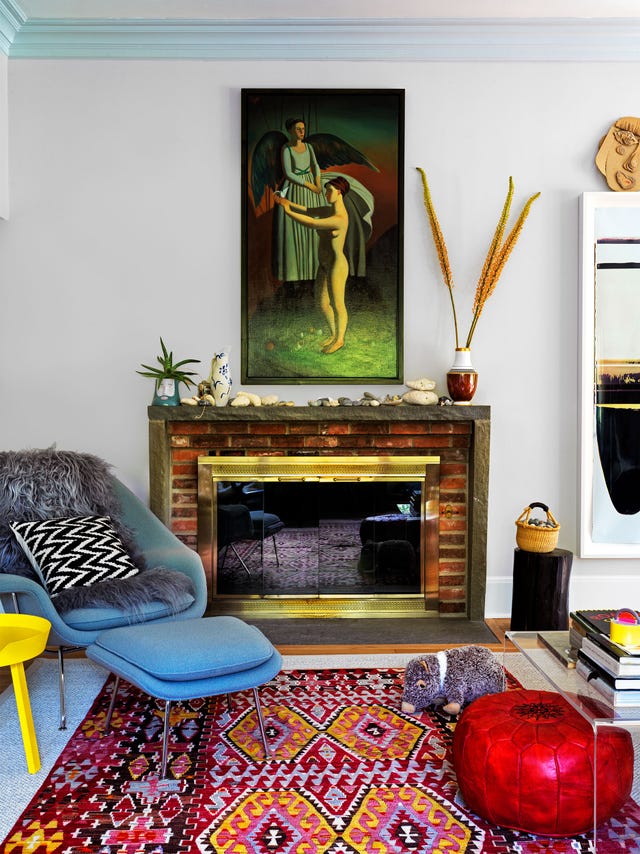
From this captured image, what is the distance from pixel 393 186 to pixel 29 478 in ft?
7.45

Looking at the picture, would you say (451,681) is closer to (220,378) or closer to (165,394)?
(220,378)

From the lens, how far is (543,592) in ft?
12.0

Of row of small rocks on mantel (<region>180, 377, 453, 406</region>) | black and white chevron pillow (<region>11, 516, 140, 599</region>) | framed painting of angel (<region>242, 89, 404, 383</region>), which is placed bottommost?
black and white chevron pillow (<region>11, 516, 140, 599</region>)

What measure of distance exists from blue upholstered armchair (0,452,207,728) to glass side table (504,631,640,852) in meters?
1.22

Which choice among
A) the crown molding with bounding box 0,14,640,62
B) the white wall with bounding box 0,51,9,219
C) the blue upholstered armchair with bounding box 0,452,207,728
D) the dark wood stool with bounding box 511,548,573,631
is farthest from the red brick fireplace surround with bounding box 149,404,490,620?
the crown molding with bounding box 0,14,640,62

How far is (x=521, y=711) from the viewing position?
2.18 meters

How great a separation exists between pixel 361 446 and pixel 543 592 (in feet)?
3.68

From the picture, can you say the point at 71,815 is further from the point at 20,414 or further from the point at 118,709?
the point at 20,414

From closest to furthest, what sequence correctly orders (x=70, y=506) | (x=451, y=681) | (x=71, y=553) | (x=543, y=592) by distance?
(x=451, y=681)
(x=71, y=553)
(x=70, y=506)
(x=543, y=592)

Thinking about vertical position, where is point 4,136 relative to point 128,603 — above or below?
above

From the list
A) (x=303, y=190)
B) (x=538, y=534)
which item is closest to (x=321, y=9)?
(x=303, y=190)

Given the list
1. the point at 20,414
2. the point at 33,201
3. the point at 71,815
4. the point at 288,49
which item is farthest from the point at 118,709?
the point at 288,49

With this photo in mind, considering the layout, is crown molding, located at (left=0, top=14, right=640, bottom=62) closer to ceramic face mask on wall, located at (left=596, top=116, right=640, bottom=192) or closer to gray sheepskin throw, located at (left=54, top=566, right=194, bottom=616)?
ceramic face mask on wall, located at (left=596, top=116, right=640, bottom=192)

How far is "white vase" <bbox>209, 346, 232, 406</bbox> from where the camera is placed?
12.4 feet
